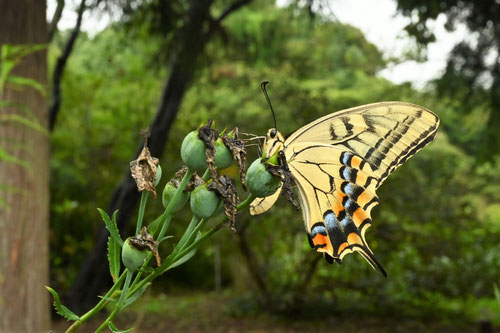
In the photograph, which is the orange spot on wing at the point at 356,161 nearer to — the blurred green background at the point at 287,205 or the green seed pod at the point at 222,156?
the green seed pod at the point at 222,156

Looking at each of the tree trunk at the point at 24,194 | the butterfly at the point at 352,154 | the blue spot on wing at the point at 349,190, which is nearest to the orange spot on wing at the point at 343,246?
the butterfly at the point at 352,154

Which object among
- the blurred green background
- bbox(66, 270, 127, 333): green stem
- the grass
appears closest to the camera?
bbox(66, 270, 127, 333): green stem

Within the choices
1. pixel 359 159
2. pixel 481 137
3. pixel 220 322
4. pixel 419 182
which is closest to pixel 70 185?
pixel 220 322

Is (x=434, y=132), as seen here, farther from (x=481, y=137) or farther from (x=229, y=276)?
(x=229, y=276)

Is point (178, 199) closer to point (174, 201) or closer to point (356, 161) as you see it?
point (174, 201)

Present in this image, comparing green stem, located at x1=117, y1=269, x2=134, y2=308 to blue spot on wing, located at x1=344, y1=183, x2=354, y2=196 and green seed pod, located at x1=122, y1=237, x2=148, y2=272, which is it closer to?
green seed pod, located at x1=122, y1=237, x2=148, y2=272

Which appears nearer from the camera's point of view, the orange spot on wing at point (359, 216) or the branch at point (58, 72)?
the orange spot on wing at point (359, 216)

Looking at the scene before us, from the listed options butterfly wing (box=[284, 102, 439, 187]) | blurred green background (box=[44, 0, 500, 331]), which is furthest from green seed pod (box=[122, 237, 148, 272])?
blurred green background (box=[44, 0, 500, 331])

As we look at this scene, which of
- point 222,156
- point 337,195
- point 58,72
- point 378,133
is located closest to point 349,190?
point 337,195
